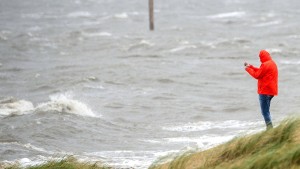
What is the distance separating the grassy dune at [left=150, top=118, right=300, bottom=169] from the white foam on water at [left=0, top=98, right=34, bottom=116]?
8.35 metres

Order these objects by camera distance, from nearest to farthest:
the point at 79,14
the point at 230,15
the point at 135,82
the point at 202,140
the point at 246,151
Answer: the point at 246,151 → the point at 202,140 → the point at 135,82 → the point at 230,15 → the point at 79,14

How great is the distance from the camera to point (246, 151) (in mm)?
10461

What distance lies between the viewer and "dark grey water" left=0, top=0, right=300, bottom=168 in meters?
15.2

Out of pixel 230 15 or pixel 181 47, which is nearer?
pixel 181 47

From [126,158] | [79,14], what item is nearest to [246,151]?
[126,158]

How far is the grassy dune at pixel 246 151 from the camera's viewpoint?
9625 mm

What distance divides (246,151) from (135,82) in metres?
14.1

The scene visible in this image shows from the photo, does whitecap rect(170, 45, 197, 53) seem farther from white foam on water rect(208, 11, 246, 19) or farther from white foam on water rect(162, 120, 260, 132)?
white foam on water rect(162, 120, 260, 132)

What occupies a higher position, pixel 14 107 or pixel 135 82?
pixel 14 107

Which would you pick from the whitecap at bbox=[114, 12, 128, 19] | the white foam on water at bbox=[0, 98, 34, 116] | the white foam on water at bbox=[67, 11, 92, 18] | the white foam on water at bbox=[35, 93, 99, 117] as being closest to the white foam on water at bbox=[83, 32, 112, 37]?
the whitecap at bbox=[114, 12, 128, 19]

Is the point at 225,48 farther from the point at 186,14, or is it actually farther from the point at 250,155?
the point at 250,155

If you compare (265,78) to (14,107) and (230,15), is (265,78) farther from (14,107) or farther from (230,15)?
(230,15)

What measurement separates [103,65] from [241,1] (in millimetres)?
35119

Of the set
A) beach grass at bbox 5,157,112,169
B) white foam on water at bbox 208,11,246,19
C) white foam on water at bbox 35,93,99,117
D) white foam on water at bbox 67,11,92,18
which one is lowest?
white foam on water at bbox 67,11,92,18
